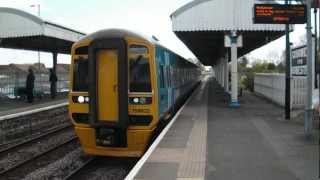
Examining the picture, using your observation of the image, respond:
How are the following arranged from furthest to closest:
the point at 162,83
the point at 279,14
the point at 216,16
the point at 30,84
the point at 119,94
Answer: the point at 30,84, the point at 216,16, the point at 279,14, the point at 162,83, the point at 119,94

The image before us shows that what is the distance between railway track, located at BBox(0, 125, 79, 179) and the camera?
37.9 feet

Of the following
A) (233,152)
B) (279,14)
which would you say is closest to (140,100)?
(233,152)

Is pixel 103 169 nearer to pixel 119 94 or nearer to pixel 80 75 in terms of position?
pixel 119 94

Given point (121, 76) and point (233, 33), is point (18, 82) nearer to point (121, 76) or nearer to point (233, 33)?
point (233, 33)

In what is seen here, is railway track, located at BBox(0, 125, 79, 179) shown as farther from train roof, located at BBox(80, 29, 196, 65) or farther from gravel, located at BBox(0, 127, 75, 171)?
train roof, located at BBox(80, 29, 196, 65)

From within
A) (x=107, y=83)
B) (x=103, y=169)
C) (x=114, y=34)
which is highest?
(x=114, y=34)

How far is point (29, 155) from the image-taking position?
13680 millimetres

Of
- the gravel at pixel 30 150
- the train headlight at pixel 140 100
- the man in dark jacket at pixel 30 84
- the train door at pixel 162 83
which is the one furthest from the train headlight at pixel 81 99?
the man in dark jacket at pixel 30 84

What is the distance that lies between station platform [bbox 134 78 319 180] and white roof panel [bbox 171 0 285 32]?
6561mm

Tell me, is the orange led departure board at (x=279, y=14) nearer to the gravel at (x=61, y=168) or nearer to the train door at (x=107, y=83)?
the train door at (x=107, y=83)

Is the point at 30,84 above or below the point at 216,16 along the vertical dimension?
below

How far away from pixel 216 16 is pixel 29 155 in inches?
430

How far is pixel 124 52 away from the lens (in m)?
11.2

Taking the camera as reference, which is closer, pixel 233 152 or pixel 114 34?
pixel 233 152
